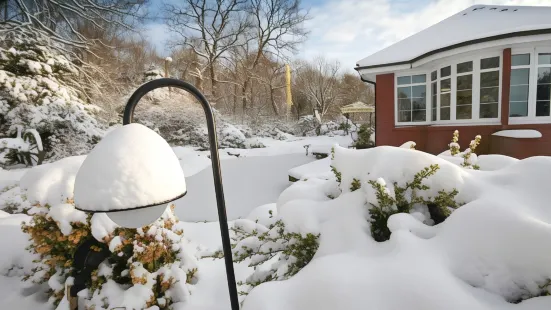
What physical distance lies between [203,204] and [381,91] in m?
6.72

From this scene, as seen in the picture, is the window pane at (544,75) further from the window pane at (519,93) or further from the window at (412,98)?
the window at (412,98)

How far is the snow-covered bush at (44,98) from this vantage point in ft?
27.6

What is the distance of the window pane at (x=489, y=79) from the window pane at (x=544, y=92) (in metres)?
0.90

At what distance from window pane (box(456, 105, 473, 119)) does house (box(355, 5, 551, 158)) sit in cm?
2

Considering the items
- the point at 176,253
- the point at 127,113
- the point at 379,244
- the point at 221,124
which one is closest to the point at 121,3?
the point at 221,124

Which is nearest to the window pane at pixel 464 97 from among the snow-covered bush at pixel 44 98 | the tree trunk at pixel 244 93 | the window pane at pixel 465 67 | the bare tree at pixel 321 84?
the window pane at pixel 465 67

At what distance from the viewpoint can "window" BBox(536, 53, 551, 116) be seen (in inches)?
255

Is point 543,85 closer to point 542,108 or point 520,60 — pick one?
point 542,108

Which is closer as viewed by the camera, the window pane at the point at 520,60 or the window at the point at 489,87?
the window pane at the point at 520,60

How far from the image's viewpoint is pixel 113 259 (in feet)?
8.25

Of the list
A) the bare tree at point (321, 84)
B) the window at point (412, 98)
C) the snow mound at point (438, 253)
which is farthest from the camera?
the bare tree at point (321, 84)

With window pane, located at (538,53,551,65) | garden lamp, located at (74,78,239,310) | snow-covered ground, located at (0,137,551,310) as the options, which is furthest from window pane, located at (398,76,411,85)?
garden lamp, located at (74,78,239,310)

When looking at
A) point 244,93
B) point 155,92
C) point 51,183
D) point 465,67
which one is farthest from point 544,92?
point 244,93

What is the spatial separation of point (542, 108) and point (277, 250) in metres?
8.19
